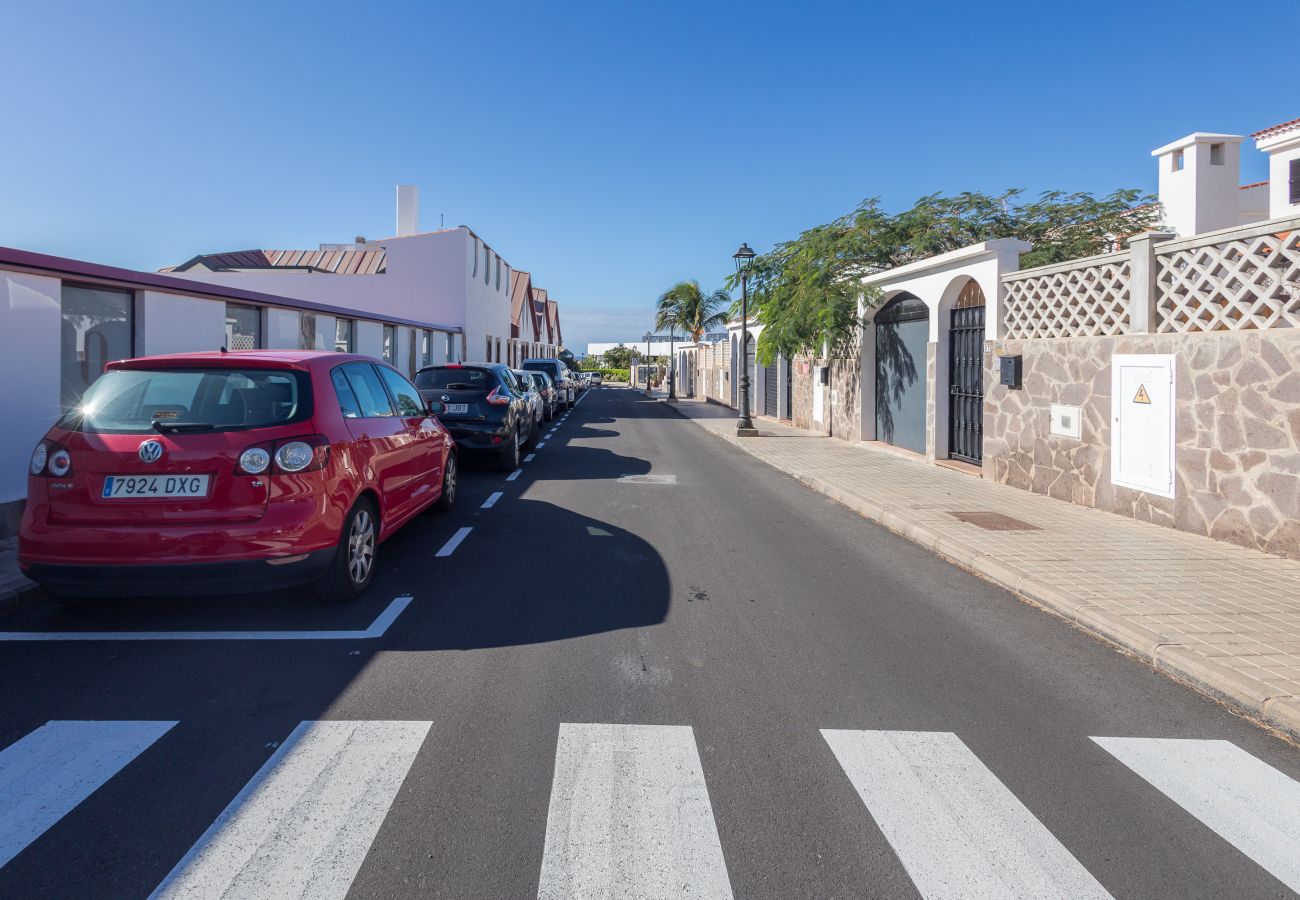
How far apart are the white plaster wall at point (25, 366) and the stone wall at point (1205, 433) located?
10.4 meters

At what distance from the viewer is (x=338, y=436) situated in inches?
208

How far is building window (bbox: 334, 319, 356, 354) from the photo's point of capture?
1617 cm

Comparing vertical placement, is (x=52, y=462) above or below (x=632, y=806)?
above

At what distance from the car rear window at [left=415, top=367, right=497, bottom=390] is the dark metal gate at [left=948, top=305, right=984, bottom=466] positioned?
7092 millimetres

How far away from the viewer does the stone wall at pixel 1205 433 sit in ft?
21.3

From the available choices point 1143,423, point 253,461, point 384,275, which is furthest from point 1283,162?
point 384,275

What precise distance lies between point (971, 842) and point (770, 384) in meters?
24.1

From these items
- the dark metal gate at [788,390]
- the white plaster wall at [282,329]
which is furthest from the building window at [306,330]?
the dark metal gate at [788,390]

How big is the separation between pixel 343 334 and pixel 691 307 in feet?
110

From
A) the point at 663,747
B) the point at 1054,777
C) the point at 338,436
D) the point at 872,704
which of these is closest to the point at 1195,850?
the point at 1054,777

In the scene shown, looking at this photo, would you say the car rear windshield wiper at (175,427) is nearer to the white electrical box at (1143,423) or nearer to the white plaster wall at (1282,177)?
the white electrical box at (1143,423)

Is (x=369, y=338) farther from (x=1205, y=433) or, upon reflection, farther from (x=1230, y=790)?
(x=1230, y=790)

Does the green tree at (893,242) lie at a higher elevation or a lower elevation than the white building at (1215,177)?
lower

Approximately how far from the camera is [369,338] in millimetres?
18484
